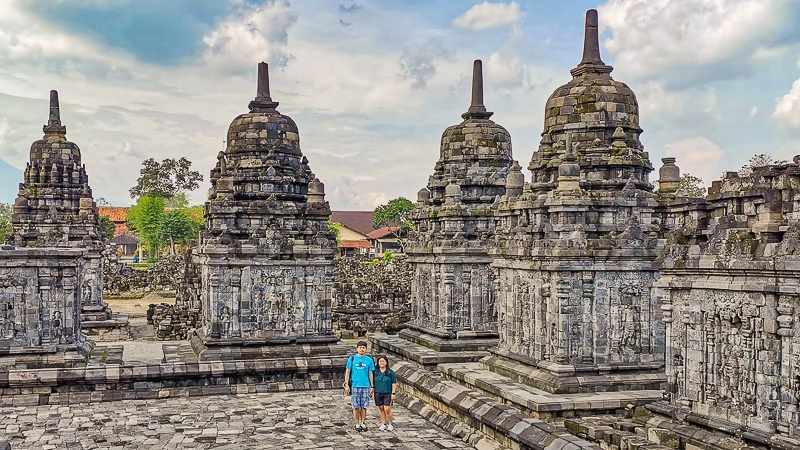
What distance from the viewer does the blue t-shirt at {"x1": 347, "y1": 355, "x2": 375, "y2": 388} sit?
1291 cm

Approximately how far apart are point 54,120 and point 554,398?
64.6 feet

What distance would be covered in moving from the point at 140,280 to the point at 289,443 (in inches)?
1257

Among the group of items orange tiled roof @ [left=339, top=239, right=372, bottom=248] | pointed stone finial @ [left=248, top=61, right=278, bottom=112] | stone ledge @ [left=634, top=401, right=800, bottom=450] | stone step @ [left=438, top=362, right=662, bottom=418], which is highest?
pointed stone finial @ [left=248, top=61, right=278, bottom=112]

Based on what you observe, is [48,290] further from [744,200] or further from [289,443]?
[744,200]

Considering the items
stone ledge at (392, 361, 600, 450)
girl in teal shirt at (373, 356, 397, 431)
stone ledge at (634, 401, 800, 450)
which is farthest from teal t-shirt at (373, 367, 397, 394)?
stone ledge at (634, 401, 800, 450)

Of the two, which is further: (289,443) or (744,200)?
(289,443)

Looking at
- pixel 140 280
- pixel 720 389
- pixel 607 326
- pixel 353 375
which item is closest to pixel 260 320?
pixel 353 375

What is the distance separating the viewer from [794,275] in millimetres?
8445

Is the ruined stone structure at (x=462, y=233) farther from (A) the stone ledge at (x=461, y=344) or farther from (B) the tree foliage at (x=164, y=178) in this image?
(B) the tree foliage at (x=164, y=178)

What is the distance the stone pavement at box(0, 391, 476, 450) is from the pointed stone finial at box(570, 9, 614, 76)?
6656mm

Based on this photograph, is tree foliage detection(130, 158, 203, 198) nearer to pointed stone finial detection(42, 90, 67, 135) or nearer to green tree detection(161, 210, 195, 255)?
green tree detection(161, 210, 195, 255)

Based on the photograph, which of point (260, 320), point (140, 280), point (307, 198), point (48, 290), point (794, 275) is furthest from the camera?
point (140, 280)

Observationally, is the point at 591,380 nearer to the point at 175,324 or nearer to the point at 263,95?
the point at 263,95

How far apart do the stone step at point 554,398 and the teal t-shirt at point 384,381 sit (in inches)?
76.5
